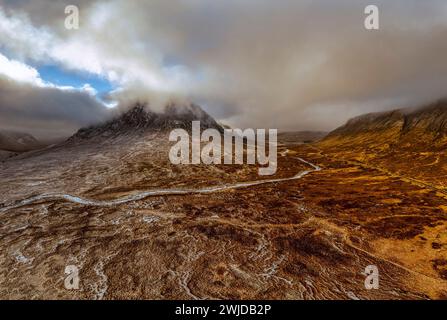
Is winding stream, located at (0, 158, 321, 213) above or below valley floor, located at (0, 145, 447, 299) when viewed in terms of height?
above

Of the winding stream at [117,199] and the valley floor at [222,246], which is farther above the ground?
the winding stream at [117,199]

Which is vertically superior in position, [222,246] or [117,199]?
[117,199]

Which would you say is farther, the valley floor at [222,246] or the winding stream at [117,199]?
the winding stream at [117,199]

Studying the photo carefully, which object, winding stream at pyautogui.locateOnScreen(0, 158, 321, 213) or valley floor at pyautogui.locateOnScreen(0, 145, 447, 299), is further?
winding stream at pyautogui.locateOnScreen(0, 158, 321, 213)

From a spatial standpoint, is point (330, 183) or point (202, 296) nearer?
point (202, 296)

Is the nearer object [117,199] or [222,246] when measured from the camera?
[222,246]
